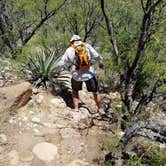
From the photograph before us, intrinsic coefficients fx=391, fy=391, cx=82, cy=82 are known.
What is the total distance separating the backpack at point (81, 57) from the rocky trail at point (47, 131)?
918mm

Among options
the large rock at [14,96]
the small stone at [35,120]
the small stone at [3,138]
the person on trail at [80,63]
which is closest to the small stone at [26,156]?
the small stone at [3,138]

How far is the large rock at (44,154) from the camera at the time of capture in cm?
628

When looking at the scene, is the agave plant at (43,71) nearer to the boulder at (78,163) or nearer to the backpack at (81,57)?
the backpack at (81,57)

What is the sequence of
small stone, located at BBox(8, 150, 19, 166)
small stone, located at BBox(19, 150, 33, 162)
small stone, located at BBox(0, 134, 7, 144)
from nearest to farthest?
small stone, located at BBox(8, 150, 19, 166) → small stone, located at BBox(19, 150, 33, 162) → small stone, located at BBox(0, 134, 7, 144)

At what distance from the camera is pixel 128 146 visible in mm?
6355

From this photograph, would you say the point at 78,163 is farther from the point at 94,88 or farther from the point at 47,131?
the point at 94,88

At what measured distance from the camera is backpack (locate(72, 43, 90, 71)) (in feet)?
25.9

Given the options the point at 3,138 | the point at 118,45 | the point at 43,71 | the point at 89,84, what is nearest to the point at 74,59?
the point at 89,84

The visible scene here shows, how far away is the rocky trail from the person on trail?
1.25 feet

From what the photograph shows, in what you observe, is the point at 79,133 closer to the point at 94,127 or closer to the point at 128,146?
the point at 94,127

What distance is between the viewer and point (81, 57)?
7.86 metres

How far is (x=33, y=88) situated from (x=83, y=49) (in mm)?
1420

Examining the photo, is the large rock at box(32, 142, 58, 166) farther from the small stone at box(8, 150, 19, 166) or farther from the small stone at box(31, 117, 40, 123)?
the small stone at box(31, 117, 40, 123)

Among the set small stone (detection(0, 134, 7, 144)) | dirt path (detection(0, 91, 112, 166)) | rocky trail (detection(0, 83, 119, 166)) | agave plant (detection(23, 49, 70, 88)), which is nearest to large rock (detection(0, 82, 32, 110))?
rocky trail (detection(0, 83, 119, 166))
